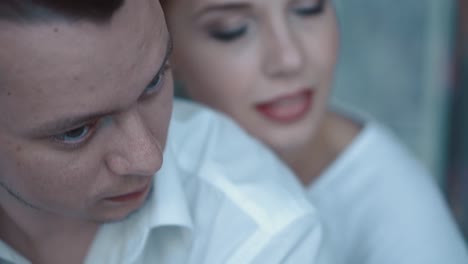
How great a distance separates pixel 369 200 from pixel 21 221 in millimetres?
600

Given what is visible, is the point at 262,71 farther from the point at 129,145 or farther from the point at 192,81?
the point at 129,145

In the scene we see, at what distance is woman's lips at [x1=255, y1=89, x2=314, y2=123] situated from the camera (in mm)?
1079

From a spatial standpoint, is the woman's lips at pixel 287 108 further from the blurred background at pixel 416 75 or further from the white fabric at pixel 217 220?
the blurred background at pixel 416 75

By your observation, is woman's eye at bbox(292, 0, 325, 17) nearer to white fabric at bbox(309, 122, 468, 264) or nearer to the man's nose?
white fabric at bbox(309, 122, 468, 264)

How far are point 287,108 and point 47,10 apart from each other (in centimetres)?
56

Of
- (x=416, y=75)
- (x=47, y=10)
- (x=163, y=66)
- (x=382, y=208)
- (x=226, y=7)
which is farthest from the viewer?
(x=416, y=75)

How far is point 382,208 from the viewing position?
1.14 metres

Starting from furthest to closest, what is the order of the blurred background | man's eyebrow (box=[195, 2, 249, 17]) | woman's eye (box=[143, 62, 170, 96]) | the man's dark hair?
the blurred background < man's eyebrow (box=[195, 2, 249, 17]) < woman's eye (box=[143, 62, 170, 96]) < the man's dark hair

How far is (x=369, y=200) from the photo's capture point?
117 cm

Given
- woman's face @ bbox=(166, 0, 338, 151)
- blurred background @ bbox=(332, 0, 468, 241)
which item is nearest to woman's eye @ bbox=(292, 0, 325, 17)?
woman's face @ bbox=(166, 0, 338, 151)

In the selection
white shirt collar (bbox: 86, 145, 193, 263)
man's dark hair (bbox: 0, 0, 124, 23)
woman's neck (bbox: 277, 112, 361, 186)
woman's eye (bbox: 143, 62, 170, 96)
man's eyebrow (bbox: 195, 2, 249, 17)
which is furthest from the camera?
woman's neck (bbox: 277, 112, 361, 186)

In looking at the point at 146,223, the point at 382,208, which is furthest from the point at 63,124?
the point at 382,208

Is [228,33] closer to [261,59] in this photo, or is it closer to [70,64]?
[261,59]

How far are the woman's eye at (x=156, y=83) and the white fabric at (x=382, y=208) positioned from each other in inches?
18.0
